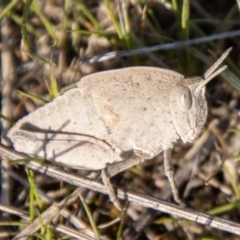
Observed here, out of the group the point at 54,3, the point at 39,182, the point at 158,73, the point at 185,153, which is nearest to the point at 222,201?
the point at 185,153

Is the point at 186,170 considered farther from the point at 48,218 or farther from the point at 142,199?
the point at 48,218

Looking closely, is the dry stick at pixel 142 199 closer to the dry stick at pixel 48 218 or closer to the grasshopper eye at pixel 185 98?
the dry stick at pixel 48 218

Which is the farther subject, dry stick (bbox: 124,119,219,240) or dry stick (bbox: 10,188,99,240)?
dry stick (bbox: 124,119,219,240)

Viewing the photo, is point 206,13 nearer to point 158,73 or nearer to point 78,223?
point 158,73

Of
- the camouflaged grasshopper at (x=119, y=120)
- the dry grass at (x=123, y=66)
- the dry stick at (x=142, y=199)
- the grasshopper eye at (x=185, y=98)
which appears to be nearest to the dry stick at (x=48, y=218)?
the dry grass at (x=123, y=66)

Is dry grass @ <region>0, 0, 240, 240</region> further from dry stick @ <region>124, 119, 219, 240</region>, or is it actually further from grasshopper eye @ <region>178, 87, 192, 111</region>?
grasshopper eye @ <region>178, 87, 192, 111</region>

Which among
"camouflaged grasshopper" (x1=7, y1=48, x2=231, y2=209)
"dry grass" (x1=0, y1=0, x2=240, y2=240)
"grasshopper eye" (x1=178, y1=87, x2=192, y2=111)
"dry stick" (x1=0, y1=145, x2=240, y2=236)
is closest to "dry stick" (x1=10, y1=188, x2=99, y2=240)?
"dry grass" (x1=0, y1=0, x2=240, y2=240)

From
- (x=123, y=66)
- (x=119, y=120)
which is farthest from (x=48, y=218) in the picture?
(x=123, y=66)
